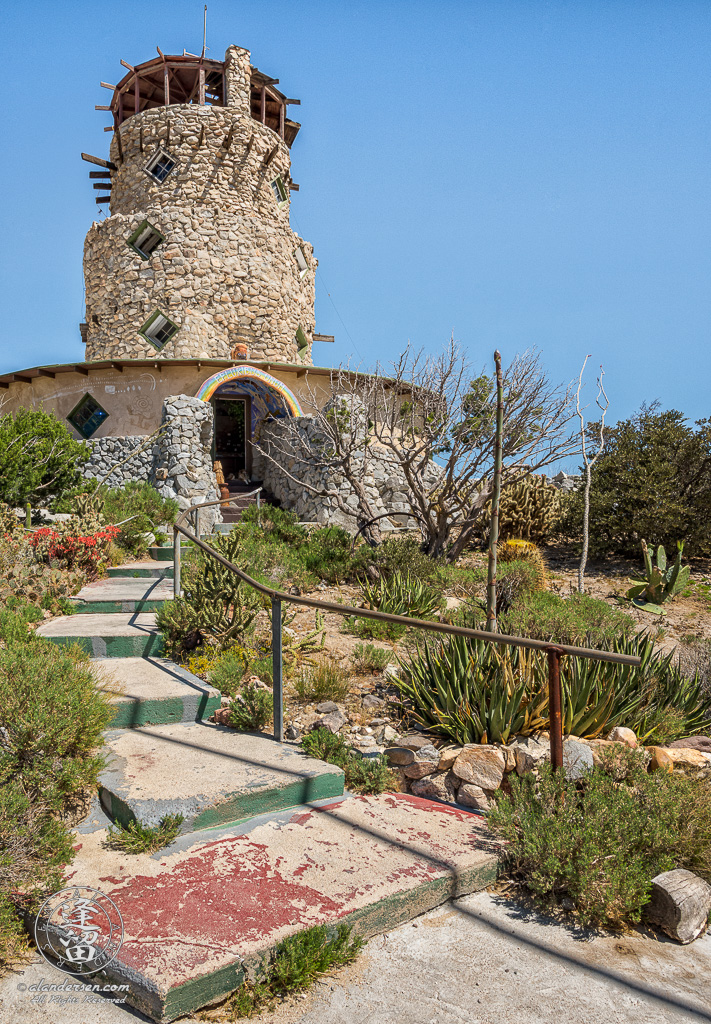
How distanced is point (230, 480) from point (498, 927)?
1785 centimetres

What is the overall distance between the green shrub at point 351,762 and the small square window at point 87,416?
1524cm

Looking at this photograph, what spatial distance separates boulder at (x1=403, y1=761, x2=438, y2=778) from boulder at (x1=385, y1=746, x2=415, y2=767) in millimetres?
34

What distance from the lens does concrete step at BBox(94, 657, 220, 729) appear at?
15.1 feet

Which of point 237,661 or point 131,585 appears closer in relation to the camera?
point 237,661

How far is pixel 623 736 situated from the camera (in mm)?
4488

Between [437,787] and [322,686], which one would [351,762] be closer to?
[437,787]

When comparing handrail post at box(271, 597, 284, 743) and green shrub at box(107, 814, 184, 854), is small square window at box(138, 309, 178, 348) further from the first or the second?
green shrub at box(107, 814, 184, 854)

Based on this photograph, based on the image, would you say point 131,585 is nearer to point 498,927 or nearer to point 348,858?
point 348,858

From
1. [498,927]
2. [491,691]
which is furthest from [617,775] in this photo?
[498,927]

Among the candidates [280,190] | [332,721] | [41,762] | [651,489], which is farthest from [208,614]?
[280,190]

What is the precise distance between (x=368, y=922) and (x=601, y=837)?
48.0 inches

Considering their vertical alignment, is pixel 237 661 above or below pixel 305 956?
above

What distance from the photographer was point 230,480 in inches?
786

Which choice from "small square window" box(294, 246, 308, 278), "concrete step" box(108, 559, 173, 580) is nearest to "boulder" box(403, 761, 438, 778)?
"concrete step" box(108, 559, 173, 580)
